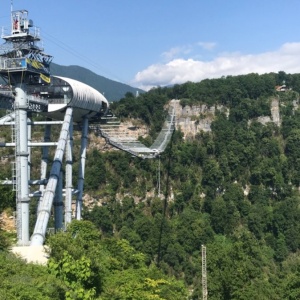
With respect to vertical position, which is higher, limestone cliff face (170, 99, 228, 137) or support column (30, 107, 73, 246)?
limestone cliff face (170, 99, 228, 137)

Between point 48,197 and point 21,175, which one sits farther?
point 48,197

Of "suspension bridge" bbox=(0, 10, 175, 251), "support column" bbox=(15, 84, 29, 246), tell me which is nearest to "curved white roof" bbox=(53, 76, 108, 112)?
"suspension bridge" bbox=(0, 10, 175, 251)

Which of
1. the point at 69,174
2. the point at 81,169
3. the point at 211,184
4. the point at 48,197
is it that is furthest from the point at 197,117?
the point at 48,197

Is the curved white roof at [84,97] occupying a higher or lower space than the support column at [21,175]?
higher

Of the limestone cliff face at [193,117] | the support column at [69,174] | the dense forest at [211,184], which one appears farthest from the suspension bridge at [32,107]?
the limestone cliff face at [193,117]

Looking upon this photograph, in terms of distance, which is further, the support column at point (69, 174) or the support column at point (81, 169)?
the support column at point (81, 169)

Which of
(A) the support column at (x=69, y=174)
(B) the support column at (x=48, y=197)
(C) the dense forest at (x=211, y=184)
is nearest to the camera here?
(B) the support column at (x=48, y=197)

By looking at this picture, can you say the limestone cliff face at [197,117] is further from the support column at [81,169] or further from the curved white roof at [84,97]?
the curved white roof at [84,97]

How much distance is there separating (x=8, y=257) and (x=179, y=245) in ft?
168

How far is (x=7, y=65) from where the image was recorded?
30672mm

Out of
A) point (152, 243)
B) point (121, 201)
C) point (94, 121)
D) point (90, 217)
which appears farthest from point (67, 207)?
point (121, 201)

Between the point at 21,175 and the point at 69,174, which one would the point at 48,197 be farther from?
the point at 69,174

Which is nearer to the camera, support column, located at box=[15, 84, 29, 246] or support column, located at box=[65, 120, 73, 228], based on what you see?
support column, located at box=[15, 84, 29, 246]

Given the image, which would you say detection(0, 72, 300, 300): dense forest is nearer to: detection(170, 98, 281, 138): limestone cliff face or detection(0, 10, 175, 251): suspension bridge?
detection(170, 98, 281, 138): limestone cliff face
